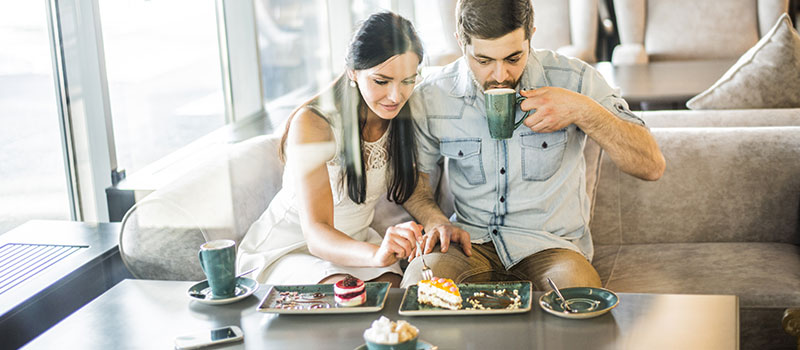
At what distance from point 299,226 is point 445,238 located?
0.93 feet

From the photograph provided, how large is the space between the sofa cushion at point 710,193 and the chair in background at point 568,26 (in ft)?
6.11

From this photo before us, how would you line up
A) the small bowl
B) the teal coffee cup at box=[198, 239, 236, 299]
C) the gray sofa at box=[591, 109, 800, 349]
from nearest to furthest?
the small bowl, the teal coffee cup at box=[198, 239, 236, 299], the gray sofa at box=[591, 109, 800, 349]

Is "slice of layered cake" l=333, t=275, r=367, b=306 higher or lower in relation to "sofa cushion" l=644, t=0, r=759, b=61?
lower

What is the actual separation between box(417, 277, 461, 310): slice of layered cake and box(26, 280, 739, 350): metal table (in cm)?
2

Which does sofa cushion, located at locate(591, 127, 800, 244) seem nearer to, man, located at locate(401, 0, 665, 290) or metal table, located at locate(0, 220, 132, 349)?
man, located at locate(401, 0, 665, 290)

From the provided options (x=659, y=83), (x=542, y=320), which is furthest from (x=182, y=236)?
(x=659, y=83)

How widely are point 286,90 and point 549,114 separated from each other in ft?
1.88

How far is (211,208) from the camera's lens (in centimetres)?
142

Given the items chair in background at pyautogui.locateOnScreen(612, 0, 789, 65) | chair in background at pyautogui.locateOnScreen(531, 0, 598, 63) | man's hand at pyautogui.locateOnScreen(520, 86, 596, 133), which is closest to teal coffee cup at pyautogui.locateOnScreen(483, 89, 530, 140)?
man's hand at pyautogui.locateOnScreen(520, 86, 596, 133)

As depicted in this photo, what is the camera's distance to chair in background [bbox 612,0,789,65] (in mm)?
3049

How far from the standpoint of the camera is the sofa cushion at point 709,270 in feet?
4.48

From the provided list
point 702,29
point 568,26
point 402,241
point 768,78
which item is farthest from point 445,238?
point 568,26

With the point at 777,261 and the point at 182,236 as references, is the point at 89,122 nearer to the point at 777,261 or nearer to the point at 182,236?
the point at 182,236

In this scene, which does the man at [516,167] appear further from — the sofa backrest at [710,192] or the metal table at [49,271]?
the metal table at [49,271]
